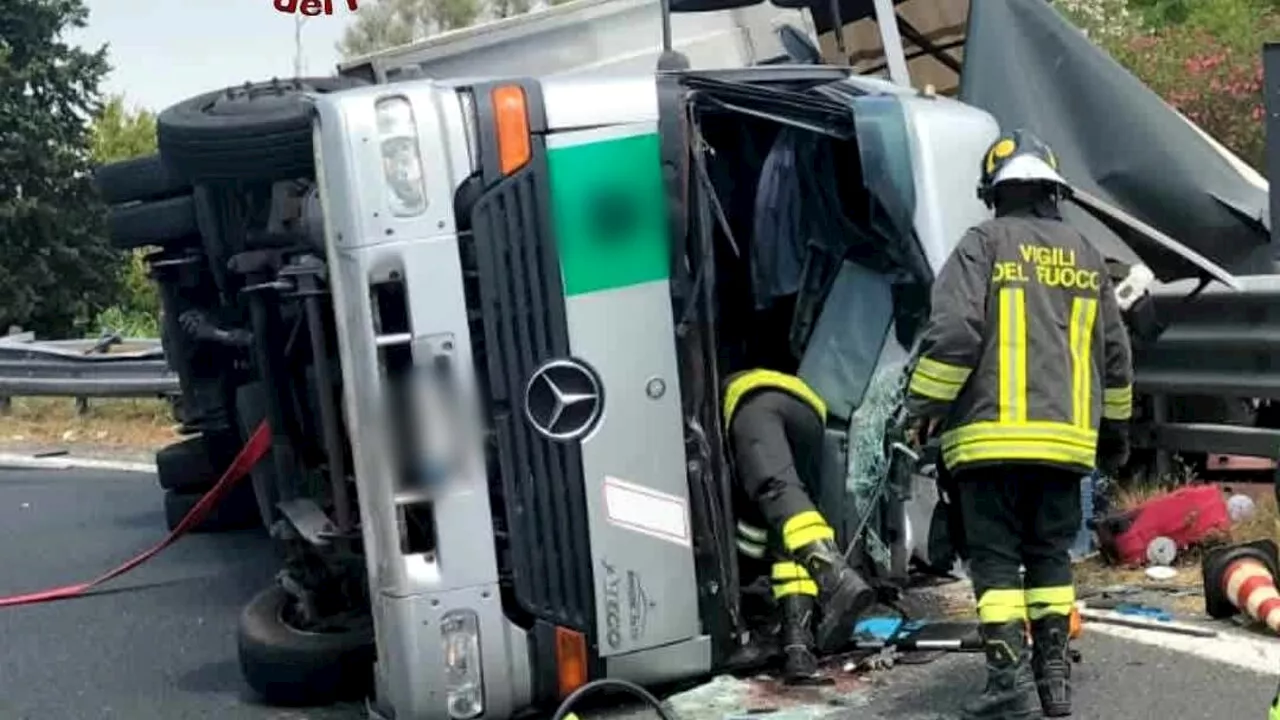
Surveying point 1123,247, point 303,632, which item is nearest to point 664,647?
point 303,632

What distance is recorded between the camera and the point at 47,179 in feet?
120

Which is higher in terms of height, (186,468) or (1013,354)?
(1013,354)

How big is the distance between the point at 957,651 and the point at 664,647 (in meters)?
0.84

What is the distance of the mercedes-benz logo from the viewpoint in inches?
171

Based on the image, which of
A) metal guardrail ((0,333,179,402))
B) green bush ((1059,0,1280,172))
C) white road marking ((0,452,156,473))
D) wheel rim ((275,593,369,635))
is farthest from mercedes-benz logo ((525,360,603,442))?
green bush ((1059,0,1280,172))

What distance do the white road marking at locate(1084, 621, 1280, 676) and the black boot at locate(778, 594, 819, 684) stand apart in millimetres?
852

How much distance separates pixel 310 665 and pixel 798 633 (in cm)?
134

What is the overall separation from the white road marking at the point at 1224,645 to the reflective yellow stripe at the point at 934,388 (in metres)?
0.98

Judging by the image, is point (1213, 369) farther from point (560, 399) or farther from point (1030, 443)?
point (560, 399)

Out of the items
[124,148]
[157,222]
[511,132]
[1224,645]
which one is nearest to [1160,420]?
[1224,645]

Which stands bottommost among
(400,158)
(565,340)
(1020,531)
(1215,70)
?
(1020,531)

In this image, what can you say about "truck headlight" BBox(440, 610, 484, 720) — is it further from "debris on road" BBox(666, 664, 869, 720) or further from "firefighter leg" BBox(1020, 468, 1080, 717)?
"firefighter leg" BBox(1020, 468, 1080, 717)

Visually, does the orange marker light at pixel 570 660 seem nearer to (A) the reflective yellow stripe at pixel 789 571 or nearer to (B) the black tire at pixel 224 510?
(A) the reflective yellow stripe at pixel 789 571

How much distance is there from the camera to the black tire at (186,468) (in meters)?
7.45
